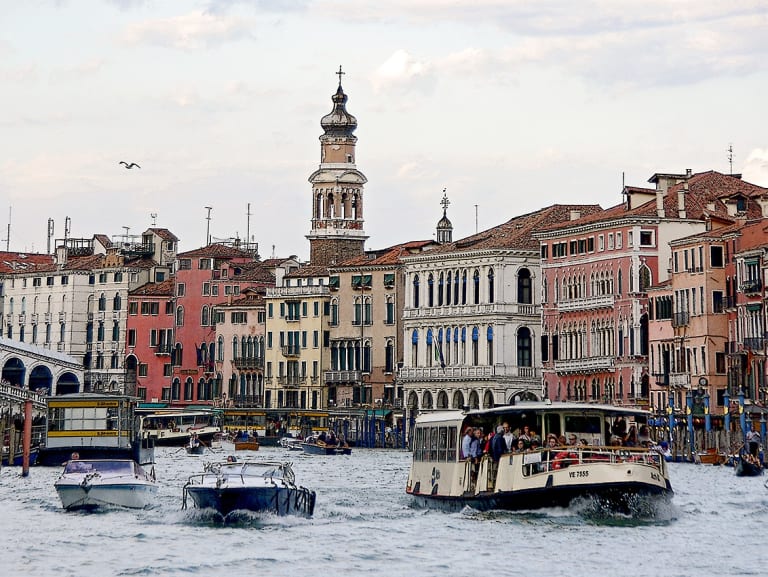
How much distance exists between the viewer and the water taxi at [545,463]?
38125mm

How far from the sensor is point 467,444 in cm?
4103

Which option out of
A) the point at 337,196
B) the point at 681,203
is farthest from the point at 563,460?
the point at 337,196

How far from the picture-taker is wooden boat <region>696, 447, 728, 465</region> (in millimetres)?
74125

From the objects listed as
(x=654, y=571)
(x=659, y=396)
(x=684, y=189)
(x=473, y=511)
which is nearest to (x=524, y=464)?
(x=473, y=511)

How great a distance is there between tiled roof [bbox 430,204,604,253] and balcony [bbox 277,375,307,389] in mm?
12897

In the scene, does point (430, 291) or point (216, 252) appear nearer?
point (430, 291)

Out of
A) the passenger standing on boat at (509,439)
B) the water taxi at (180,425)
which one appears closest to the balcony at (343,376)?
the water taxi at (180,425)

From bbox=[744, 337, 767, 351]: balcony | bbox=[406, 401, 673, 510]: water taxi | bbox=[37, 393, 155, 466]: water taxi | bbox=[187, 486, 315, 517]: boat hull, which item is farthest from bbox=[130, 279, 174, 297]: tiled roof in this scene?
bbox=[187, 486, 315, 517]: boat hull

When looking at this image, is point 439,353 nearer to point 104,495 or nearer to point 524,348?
point 524,348

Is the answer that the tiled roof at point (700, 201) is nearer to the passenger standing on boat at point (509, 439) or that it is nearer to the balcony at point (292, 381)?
the balcony at point (292, 381)

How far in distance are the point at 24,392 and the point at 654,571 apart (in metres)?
52.9

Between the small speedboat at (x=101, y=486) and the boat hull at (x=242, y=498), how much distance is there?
3.40m

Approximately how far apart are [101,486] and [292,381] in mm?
70510

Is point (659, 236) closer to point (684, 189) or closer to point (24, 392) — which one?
point (684, 189)
